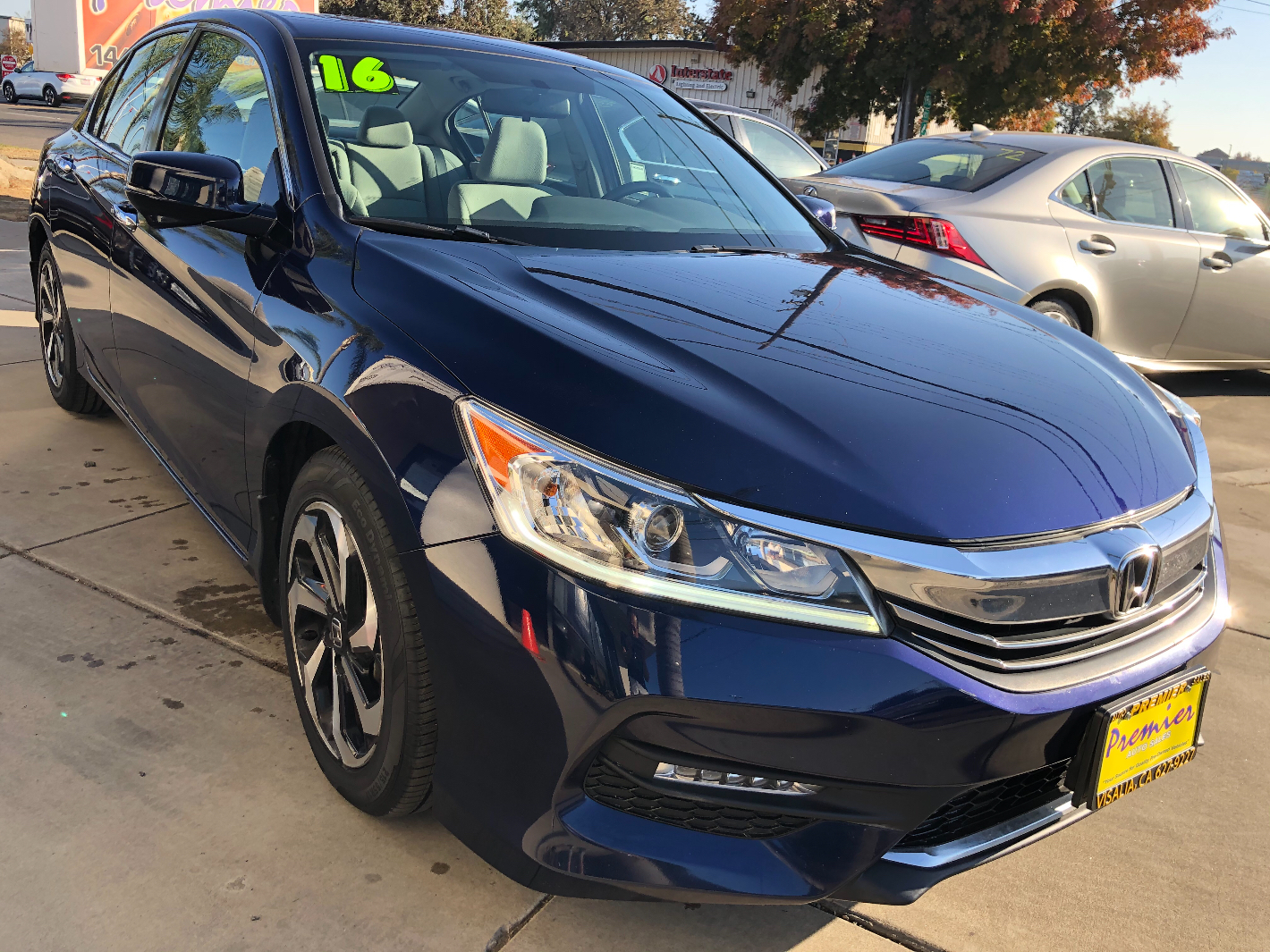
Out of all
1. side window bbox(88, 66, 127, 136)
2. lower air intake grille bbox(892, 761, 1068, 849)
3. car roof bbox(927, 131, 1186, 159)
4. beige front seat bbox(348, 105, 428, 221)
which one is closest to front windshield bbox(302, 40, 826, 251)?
beige front seat bbox(348, 105, 428, 221)

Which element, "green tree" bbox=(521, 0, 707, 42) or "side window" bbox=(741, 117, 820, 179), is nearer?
"side window" bbox=(741, 117, 820, 179)

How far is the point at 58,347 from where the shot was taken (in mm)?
4293

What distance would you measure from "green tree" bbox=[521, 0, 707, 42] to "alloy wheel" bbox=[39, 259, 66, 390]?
61.0 m

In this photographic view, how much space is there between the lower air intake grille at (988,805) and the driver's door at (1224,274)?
5282 mm

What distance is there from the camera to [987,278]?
17.5 ft

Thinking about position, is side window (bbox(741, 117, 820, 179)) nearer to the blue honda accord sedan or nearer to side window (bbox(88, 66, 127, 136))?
side window (bbox(88, 66, 127, 136))

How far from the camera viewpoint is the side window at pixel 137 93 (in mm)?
3436

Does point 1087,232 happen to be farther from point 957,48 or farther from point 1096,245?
point 957,48

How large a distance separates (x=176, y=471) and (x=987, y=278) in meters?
3.97

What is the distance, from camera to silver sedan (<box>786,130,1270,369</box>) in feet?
17.9

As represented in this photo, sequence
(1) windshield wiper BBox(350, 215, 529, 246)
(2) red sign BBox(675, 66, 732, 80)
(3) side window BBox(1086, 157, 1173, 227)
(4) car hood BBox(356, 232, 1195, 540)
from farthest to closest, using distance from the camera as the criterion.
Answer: (2) red sign BBox(675, 66, 732, 80) < (3) side window BBox(1086, 157, 1173, 227) < (1) windshield wiper BBox(350, 215, 529, 246) < (4) car hood BBox(356, 232, 1195, 540)

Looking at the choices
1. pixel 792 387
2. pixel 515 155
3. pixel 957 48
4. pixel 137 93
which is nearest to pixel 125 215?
pixel 137 93

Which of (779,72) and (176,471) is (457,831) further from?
(779,72)

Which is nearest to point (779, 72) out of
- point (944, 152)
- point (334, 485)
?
point (944, 152)
